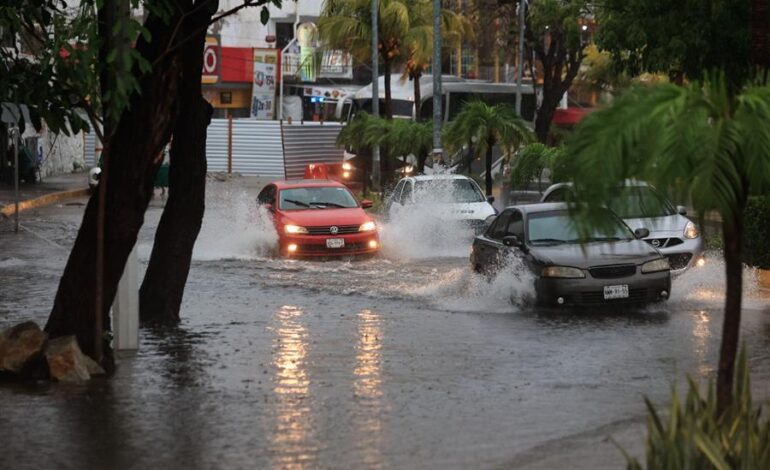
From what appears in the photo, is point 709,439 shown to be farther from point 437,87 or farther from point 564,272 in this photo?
point 437,87

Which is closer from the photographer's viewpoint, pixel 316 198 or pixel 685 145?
pixel 685 145

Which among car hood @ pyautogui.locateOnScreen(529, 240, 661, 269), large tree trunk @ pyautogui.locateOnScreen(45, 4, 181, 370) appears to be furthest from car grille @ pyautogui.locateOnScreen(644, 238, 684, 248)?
large tree trunk @ pyautogui.locateOnScreen(45, 4, 181, 370)

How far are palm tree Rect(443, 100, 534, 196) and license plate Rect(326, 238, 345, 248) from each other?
9.16m

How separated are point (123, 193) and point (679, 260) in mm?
10259

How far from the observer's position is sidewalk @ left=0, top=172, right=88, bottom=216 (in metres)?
39.1

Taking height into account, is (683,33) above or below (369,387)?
above

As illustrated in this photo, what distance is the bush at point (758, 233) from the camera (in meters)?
20.3

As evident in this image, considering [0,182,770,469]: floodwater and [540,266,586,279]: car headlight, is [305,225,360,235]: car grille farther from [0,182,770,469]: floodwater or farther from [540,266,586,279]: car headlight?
[540,266,586,279]: car headlight

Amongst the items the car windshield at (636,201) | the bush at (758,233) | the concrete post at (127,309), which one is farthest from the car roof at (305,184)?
the car windshield at (636,201)

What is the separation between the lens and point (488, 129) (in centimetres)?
3309

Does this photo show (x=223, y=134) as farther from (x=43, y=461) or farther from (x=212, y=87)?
(x=43, y=461)

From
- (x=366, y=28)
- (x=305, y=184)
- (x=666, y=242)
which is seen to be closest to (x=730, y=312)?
(x=666, y=242)

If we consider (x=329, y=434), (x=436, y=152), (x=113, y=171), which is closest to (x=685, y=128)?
(x=329, y=434)

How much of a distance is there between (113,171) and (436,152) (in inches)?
951
